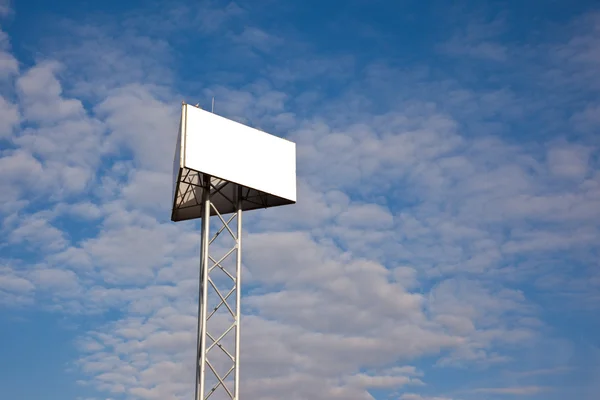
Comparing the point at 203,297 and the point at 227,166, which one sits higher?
the point at 227,166

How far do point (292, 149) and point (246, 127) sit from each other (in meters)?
2.93

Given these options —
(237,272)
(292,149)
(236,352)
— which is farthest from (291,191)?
(236,352)

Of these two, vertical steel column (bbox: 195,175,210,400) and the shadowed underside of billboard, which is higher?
the shadowed underside of billboard

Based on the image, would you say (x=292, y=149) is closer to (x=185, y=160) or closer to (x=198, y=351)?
(x=185, y=160)

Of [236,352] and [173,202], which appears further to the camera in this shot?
[173,202]

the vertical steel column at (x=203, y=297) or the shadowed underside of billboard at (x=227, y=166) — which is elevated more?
the shadowed underside of billboard at (x=227, y=166)

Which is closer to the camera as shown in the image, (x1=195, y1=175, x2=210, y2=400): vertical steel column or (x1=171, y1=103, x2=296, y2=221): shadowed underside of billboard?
(x1=195, y1=175, x2=210, y2=400): vertical steel column

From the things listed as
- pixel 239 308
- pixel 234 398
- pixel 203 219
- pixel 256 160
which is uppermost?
pixel 256 160

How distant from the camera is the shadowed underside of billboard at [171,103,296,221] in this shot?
42250 millimetres

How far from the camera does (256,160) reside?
44.2 m

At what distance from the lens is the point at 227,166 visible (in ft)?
141

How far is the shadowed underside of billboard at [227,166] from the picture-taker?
42250 mm

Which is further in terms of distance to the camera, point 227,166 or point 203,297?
point 227,166

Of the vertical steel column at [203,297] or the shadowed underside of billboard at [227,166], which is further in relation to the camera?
the shadowed underside of billboard at [227,166]
